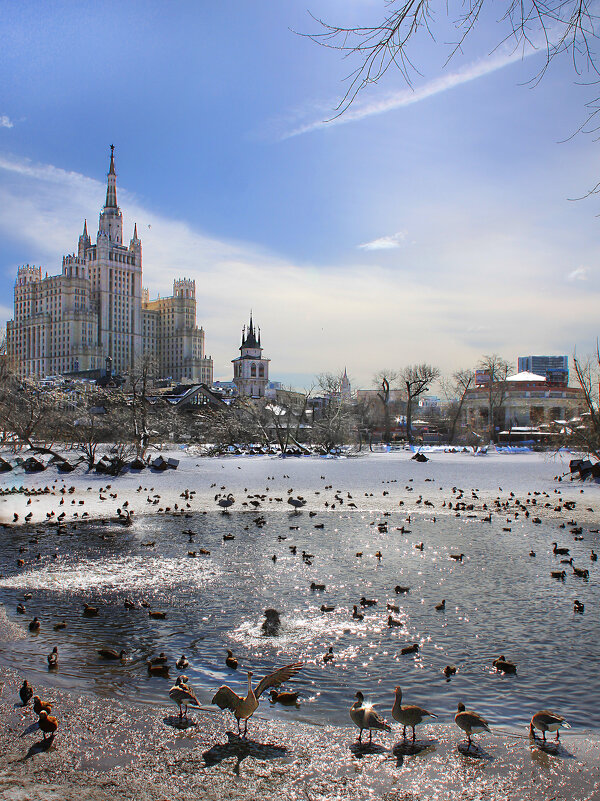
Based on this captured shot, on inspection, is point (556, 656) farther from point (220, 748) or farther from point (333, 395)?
point (333, 395)

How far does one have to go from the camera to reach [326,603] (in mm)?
8422

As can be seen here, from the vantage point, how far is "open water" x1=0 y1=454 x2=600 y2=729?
5867mm

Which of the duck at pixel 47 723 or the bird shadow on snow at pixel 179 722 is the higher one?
the duck at pixel 47 723

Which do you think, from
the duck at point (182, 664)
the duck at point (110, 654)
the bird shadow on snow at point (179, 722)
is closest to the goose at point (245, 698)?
the bird shadow on snow at point (179, 722)

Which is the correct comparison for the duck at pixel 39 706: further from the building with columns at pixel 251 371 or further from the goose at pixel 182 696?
the building with columns at pixel 251 371

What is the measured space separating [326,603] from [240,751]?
3841mm

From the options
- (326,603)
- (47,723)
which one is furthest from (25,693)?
(326,603)

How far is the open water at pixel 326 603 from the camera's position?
5.87 meters

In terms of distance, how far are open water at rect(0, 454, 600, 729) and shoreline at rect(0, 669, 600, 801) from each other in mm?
401

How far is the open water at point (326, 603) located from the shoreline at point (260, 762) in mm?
401

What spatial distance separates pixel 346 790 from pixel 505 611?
4.64m

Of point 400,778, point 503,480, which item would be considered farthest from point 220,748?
point 503,480

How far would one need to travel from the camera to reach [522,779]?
14.2 ft

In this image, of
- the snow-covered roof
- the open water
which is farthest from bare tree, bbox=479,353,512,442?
the open water
